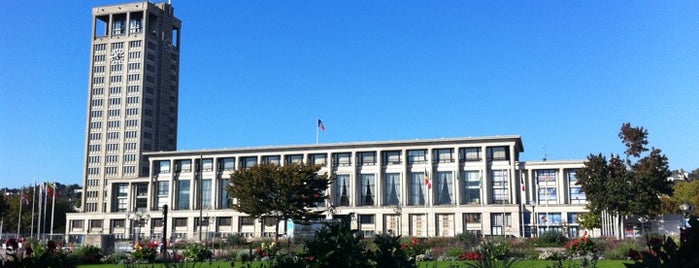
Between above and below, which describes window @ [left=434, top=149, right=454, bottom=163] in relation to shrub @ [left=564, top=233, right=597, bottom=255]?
above

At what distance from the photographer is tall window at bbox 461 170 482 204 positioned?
8806 cm

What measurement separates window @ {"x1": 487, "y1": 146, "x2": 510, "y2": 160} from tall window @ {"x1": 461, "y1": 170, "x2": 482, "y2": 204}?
312 centimetres

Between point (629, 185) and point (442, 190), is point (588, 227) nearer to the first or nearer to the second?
point (629, 185)

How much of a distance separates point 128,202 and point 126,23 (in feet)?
139

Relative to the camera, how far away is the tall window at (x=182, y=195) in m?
101

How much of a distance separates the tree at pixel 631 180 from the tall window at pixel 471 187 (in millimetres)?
26699

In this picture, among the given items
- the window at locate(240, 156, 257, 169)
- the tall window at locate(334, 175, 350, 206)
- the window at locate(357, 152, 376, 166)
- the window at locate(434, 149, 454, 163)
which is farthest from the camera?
the window at locate(240, 156, 257, 169)

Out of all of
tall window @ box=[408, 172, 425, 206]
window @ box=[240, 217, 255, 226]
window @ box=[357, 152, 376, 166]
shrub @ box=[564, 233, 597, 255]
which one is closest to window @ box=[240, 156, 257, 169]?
window @ box=[240, 217, 255, 226]

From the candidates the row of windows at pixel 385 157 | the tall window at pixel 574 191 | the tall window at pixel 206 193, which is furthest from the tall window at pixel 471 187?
the tall window at pixel 206 193

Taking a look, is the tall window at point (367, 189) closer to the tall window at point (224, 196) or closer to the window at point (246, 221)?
the window at point (246, 221)

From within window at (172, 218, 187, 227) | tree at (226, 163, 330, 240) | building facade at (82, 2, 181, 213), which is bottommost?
window at (172, 218, 187, 227)

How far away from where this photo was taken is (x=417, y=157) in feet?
302

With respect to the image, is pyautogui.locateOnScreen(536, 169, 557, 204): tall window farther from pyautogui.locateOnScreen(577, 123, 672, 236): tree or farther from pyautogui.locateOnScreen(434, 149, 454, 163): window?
pyautogui.locateOnScreen(577, 123, 672, 236): tree

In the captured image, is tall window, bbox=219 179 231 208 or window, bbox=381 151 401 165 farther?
tall window, bbox=219 179 231 208
